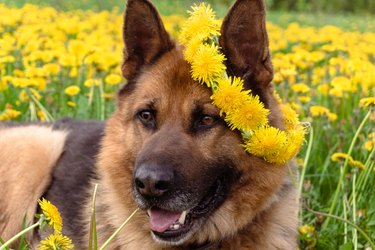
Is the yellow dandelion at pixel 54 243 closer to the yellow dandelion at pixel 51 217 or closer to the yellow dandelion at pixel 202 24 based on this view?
the yellow dandelion at pixel 51 217

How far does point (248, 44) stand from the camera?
3.50 metres

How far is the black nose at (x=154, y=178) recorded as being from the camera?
3102mm

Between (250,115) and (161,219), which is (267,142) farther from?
(161,219)

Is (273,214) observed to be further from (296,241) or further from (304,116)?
(304,116)

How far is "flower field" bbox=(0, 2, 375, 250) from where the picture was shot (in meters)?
4.25

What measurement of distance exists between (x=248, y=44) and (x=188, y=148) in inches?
27.3

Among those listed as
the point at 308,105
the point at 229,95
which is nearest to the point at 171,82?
the point at 229,95

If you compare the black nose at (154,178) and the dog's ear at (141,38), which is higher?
the dog's ear at (141,38)

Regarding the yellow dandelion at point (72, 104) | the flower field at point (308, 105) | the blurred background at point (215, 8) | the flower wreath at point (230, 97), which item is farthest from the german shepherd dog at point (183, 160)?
the blurred background at point (215, 8)

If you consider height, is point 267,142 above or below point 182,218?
above

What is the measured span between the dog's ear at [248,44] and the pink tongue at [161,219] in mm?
843

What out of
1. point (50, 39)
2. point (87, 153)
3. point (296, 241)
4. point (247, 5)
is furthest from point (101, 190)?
point (50, 39)

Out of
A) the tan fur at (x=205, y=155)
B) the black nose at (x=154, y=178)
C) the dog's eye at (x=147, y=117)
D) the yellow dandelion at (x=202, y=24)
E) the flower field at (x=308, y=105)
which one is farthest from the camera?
the flower field at (x=308, y=105)

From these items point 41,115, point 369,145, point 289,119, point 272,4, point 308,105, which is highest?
point 289,119
